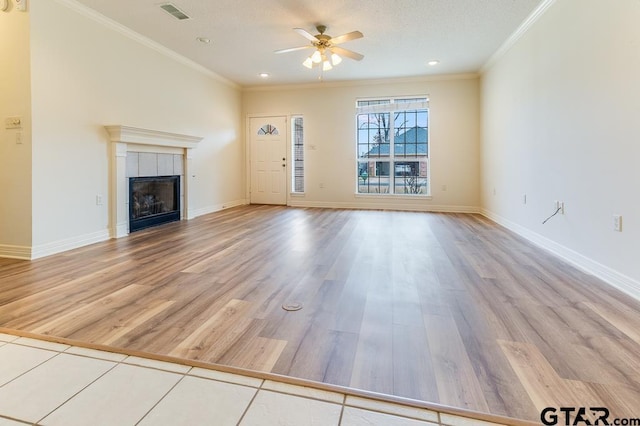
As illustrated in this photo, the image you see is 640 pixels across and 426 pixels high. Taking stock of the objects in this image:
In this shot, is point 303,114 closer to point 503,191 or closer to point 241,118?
point 241,118

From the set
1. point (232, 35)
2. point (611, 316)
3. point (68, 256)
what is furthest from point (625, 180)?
point (68, 256)

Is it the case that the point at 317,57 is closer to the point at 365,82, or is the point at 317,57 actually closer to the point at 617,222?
the point at 365,82

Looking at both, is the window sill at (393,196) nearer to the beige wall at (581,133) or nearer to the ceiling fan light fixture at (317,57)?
the beige wall at (581,133)

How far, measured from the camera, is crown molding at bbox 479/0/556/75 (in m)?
3.63

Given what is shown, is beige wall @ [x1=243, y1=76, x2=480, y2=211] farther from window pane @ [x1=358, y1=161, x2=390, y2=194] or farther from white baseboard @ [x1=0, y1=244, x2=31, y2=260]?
white baseboard @ [x1=0, y1=244, x2=31, y2=260]

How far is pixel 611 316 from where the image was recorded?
1.95 meters

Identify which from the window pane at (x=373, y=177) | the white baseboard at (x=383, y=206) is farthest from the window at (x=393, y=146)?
the white baseboard at (x=383, y=206)

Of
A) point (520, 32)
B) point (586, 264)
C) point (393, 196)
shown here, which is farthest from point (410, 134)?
point (586, 264)

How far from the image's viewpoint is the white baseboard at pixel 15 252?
326 centimetres

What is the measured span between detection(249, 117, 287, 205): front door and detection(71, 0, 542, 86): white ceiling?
1677 millimetres

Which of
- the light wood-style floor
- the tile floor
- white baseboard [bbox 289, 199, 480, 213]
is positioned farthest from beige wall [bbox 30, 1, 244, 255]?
white baseboard [bbox 289, 199, 480, 213]

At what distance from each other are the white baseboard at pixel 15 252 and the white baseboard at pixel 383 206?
15.9ft

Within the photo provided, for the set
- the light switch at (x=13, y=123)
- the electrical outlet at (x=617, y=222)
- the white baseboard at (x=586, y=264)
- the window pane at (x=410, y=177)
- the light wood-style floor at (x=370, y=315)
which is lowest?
the light wood-style floor at (x=370, y=315)

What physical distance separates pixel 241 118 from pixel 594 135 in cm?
652
